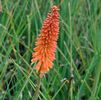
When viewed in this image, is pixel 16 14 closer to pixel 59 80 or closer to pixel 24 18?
pixel 24 18

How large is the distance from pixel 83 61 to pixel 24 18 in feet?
1.58

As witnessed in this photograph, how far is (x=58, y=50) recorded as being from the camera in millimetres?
1967

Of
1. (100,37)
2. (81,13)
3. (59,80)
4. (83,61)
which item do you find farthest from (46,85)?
(81,13)

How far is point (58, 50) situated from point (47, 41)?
0.81 meters

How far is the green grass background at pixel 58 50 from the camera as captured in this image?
172 cm

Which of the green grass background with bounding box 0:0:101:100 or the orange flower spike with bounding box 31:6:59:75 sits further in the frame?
the green grass background with bounding box 0:0:101:100

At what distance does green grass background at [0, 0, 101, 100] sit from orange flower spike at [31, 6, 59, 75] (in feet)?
1.34

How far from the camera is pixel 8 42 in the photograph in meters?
2.01

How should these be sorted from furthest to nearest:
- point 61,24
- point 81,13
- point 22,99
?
point 81,13 < point 61,24 < point 22,99

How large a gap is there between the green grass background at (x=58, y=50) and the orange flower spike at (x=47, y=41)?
409 millimetres

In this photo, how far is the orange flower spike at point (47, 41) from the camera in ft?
3.68

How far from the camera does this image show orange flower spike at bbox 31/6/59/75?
1.12 meters

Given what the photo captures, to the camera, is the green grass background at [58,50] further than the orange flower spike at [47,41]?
Yes

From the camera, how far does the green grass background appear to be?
5.64 ft
